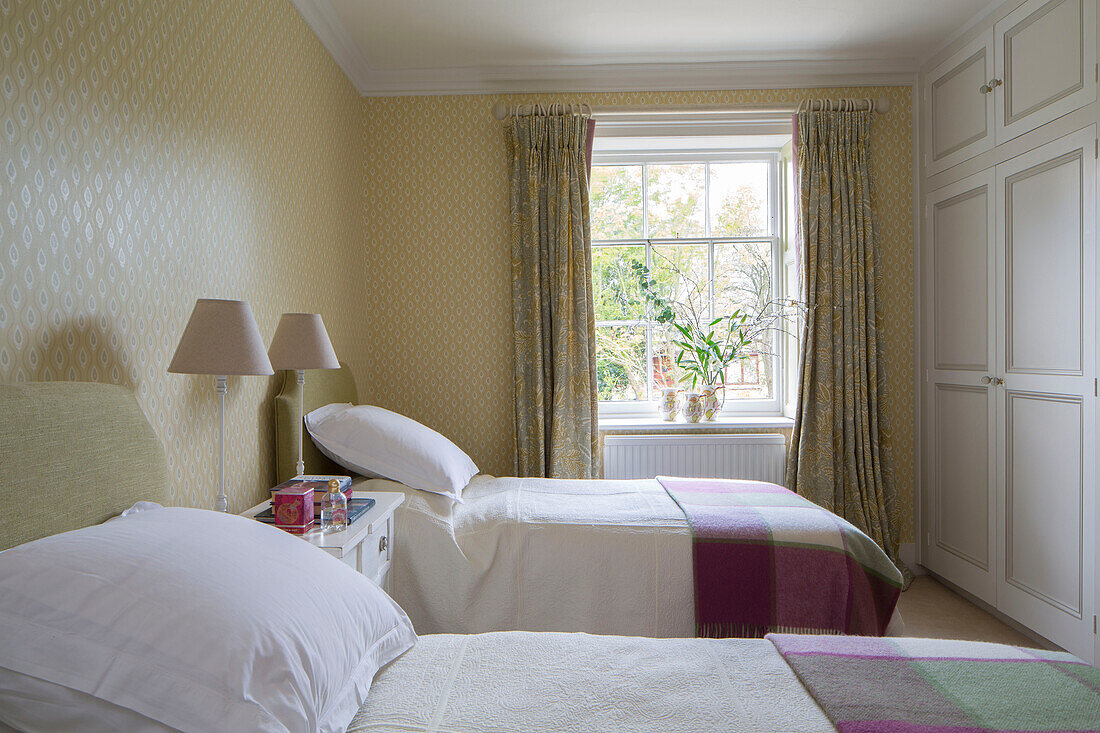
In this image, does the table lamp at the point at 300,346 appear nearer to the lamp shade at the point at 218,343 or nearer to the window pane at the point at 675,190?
the lamp shade at the point at 218,343

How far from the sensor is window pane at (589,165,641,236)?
4.09 meters

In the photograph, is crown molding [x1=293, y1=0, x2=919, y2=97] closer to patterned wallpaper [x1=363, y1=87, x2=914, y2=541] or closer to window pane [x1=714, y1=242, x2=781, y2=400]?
patterned wallpaper [x1=363, y1=87, x2=914, y2=541]

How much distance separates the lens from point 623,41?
3391 mm

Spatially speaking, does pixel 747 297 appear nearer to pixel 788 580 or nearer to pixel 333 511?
pixel 788 580

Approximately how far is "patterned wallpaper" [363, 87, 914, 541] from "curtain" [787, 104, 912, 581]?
0.57 feet

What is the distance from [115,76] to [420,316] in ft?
7.21

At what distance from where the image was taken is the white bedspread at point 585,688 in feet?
3.44

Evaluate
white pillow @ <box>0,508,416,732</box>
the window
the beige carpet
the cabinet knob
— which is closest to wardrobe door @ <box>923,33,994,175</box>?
the cabinet knob

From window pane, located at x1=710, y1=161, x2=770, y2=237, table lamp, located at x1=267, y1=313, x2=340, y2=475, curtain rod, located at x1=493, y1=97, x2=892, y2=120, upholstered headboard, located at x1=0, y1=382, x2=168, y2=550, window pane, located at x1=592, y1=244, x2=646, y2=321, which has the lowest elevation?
upholstered headboard, located at x1=0, y1=382, x2=168, y2=550

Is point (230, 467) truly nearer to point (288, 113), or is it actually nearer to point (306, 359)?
point (306, 359)

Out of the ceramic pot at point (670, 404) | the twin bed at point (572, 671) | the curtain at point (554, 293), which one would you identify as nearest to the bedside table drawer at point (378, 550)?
the twin bed at point (572, 671)

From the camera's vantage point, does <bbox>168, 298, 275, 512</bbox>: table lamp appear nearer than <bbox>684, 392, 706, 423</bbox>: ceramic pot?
Yes

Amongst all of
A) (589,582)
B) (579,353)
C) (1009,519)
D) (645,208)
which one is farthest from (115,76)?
(1009,519)

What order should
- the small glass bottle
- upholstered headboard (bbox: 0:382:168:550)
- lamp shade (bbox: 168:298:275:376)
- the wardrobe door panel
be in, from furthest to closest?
the wardrobe door panel < the small glass bottle < lamp shade (bbox: 168:298:275:376) < upholstered headboard (bbox: 0:382:168:550)
